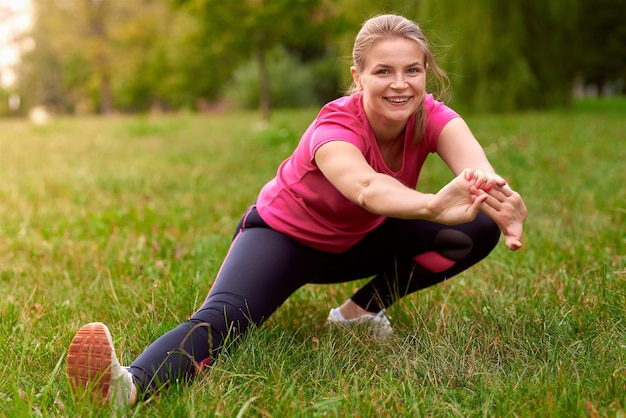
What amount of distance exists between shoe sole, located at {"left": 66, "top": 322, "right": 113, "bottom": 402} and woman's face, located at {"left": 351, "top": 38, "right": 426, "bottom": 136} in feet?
3.61

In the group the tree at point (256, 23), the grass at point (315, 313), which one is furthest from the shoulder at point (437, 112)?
the tree at point (256, 23)

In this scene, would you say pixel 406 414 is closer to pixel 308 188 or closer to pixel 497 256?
pixel 308 188

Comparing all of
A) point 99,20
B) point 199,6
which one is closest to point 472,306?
point 199,6

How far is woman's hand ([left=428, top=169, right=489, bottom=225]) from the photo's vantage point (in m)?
1.84

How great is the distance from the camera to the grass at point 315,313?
180 cm

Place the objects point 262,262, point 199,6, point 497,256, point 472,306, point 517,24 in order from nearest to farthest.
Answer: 1. point 262,262
2. point 472,306
3. point 497,256
4. point 199,6
5. point 517,24

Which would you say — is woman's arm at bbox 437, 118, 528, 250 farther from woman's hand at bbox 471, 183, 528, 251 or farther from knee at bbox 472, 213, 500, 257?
knee at bbox 472, 213, 500, 257

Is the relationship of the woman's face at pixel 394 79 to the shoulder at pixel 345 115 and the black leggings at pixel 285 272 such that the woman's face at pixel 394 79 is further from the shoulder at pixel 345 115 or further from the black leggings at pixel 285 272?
the black leggings at pixel 285 272

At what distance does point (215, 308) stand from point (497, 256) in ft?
5.28

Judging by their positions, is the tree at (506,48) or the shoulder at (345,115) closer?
the shoulder at (345,115)

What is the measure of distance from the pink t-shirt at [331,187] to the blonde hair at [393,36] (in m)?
0.04

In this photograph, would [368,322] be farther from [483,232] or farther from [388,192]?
[388,192]

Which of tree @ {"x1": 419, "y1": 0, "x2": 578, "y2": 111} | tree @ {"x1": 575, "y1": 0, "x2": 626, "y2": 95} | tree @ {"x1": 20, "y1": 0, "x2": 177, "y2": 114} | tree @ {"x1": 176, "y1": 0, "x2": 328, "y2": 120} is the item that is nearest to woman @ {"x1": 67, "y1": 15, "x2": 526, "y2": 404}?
tree @ {"x1": 176, "y1": 0, "x2": 328, "y2": 120}

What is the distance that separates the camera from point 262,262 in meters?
2.29
